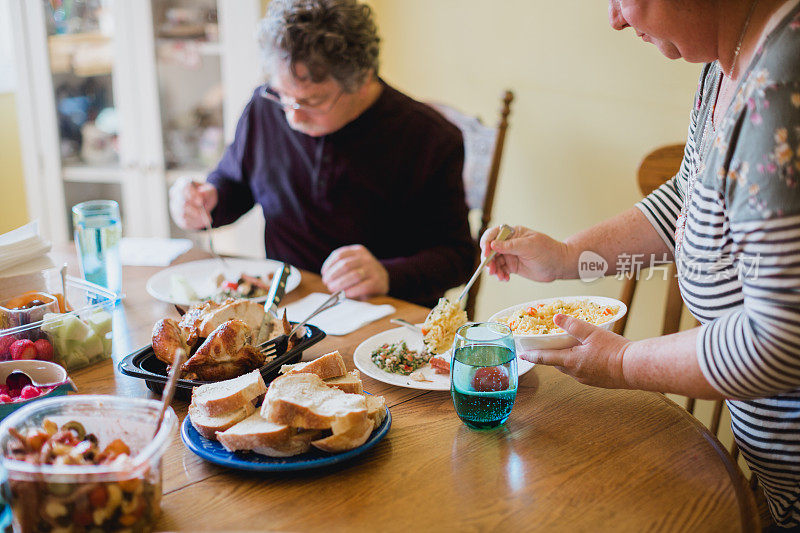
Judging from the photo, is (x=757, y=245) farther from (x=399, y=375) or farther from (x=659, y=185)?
(x=659, y=185)

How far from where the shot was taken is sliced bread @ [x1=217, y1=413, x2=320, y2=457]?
1048mm

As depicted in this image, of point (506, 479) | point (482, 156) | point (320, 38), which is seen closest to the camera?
point (506, 479)

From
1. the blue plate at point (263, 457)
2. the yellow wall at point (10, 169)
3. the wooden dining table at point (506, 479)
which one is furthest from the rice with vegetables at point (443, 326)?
the yellow wall at point (10, 169)

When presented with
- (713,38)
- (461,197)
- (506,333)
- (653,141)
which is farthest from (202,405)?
(653,141)

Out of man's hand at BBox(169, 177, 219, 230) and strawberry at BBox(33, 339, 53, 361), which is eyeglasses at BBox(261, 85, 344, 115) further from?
strawberry at BBox(33, 339, 53, 361)

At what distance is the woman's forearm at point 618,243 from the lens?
1.51 m

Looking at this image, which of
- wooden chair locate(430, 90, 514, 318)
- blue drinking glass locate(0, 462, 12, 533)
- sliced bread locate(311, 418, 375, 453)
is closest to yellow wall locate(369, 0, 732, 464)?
wooden chair locate(430, 90, 514, 318)

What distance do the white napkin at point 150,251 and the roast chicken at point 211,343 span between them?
799 millimetres

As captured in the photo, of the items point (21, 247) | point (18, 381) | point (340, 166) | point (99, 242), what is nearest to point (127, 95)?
point (340, 166)

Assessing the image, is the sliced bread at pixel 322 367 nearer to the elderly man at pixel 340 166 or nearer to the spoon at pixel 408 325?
the spoon at pixel 408 325

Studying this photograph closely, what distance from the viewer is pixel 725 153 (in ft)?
3.28

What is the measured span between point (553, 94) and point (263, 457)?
6.89 feet

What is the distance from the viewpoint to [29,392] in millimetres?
1173

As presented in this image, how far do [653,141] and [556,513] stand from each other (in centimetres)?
185
